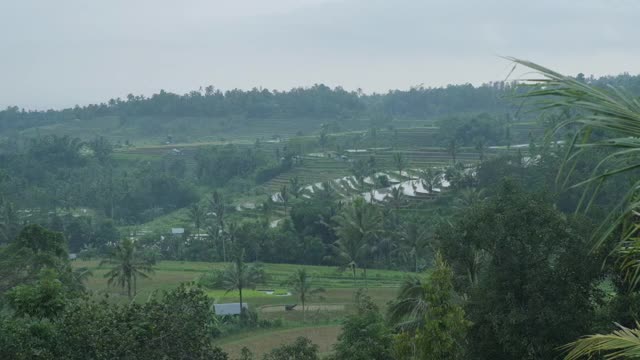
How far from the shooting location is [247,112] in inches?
3514

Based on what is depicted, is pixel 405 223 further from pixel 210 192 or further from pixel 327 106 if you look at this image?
pixel 327 106

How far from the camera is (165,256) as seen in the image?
3781 centimetres

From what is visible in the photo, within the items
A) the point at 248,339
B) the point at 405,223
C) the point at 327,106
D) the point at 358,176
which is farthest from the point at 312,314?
the point at 327,106

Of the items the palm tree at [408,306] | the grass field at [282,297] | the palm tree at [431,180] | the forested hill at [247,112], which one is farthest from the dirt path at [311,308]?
the forested hill at [247,112]

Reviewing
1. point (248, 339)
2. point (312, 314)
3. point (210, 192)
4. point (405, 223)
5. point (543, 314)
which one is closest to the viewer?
point (543, 314)

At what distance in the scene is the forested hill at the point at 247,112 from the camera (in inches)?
3393

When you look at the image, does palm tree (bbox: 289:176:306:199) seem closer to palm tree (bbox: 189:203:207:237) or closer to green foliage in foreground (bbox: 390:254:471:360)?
palm tree (bbox: 189:203:207:237)

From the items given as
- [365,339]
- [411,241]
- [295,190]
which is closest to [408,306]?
[365,339]

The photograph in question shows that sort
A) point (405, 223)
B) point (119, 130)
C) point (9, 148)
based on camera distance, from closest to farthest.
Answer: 1. point (405, 223)
2. point (9, 148)
3. point (119, 130)

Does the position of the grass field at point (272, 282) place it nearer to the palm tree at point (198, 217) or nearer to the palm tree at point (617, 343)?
the palm tree at point (198, 217)

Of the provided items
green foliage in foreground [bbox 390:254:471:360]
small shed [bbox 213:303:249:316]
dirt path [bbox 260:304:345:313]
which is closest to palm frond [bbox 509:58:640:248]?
green foliage in foreground [bbox 390:254:471:360]

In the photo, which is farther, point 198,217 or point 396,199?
point 198,217

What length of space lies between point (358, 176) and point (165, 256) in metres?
14.0

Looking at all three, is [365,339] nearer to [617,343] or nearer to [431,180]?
[617,343]
